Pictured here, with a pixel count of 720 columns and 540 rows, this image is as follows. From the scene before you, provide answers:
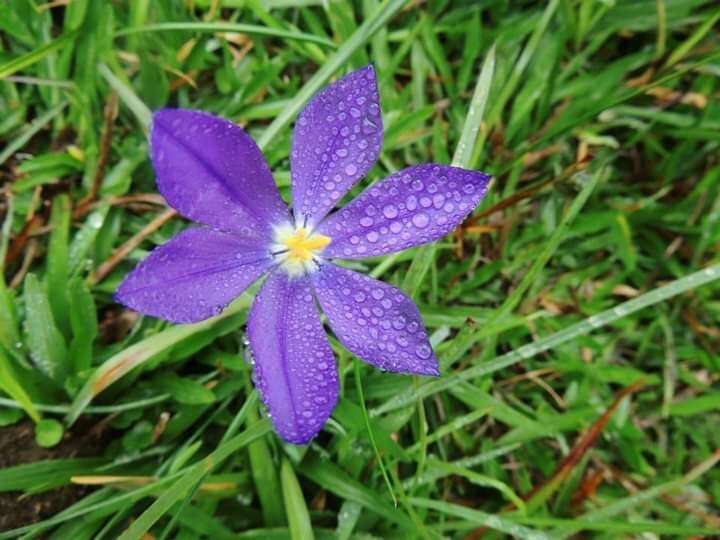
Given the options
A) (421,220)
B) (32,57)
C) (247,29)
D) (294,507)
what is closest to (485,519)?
(294,507)

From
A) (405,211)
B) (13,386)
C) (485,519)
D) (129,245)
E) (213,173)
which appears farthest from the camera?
(129,245)

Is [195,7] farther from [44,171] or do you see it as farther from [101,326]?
[101,326]

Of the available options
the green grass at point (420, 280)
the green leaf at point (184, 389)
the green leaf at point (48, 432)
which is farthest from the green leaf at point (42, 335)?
the green leaf at point (184, 389)

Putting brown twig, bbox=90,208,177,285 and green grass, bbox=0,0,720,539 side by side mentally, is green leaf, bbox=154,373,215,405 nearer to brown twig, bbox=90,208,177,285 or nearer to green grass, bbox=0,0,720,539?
green grass, bbox=0,0,720,539

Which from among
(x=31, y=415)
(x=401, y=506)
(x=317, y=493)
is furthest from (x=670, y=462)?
(x=31, y=415)

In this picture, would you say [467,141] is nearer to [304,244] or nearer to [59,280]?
[304,244]

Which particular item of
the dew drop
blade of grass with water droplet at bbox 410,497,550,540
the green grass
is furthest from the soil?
the dew drop
